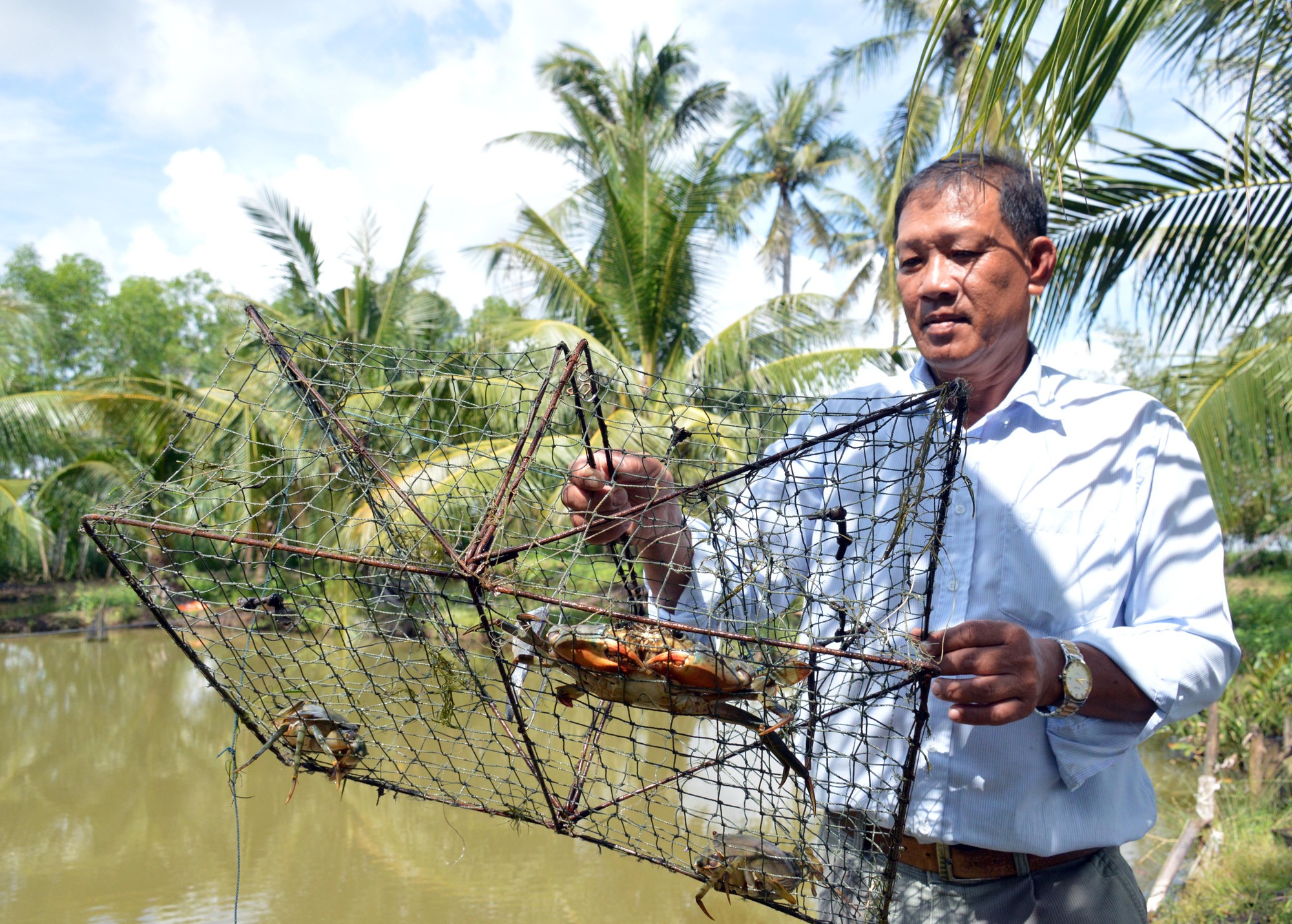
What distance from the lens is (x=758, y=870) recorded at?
1502 millimetres

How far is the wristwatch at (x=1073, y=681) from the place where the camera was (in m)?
1.30

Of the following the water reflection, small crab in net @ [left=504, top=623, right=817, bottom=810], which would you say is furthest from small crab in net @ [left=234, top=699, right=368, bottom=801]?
the water reflection

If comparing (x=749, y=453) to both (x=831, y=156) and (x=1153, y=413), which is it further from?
(x=831, y=156)

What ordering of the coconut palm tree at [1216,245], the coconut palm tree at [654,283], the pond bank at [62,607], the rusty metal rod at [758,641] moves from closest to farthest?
the rusty metal rod at [758,641], the coconut palm tree at [1216,245], the coconut palm tree at [654,283], the pond bank at [62,607]

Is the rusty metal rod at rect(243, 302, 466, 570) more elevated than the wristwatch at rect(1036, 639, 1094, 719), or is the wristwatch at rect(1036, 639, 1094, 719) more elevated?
the rusty metal rod at rect(243, 302, 466, 570)

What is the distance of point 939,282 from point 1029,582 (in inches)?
21.1

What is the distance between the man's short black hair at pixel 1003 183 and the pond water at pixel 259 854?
3630 mm

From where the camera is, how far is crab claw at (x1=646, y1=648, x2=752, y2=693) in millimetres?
1398

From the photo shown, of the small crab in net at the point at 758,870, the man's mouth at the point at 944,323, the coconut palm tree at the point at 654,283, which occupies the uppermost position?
the coconut palm tree at the point at 654,283

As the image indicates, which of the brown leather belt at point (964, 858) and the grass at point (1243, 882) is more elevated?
the brown leather belt at point (964, 858)

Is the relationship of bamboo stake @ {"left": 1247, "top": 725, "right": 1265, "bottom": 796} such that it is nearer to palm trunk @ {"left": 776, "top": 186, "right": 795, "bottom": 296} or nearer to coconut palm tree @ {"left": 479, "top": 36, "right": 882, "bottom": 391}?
coconut palm tree @ {"left": 479, "top": 36, "right": 882, "bottom": 391}

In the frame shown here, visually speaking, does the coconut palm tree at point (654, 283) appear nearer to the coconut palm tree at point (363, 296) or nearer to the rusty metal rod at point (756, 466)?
the coconut palm tree at point (363, 296)

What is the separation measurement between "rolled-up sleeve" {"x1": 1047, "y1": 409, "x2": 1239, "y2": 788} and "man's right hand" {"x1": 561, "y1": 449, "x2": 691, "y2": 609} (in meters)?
0.68

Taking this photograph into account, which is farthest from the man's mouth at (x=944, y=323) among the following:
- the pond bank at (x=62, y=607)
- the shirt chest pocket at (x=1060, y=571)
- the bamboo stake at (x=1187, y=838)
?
the pond bank at (x=62, y=607)
